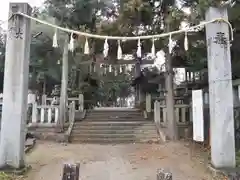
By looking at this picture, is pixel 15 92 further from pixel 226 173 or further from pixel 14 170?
pixel 226 173

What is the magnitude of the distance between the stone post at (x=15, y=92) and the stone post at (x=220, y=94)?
14.8 ft

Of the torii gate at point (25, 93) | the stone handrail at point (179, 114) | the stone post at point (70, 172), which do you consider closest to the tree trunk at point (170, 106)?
the stone handrail at point (179, 114)

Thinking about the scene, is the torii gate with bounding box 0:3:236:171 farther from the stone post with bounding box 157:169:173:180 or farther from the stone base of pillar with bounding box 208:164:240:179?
the stone post with bounding box 157:169:173:180

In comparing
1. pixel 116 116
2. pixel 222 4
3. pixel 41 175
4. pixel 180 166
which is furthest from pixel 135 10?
pixel 116 116

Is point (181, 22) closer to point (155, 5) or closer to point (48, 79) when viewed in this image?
point (155, 5)

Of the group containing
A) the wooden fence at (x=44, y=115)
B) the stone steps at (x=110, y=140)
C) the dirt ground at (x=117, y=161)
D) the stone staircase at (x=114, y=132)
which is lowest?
the dirt ground at (x=117, y=161)

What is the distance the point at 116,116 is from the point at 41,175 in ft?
30.3

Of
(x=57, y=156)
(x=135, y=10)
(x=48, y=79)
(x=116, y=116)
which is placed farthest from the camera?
(x=48, y=79)

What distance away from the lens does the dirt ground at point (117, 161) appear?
685cm

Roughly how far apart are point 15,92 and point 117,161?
327 cm

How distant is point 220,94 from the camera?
6797 mm

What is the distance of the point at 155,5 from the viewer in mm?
10727

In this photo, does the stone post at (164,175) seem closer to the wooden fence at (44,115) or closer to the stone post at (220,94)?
the stone post at (220,94)

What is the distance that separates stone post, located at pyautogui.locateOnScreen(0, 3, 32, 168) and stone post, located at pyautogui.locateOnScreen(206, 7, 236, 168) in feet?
14.8
